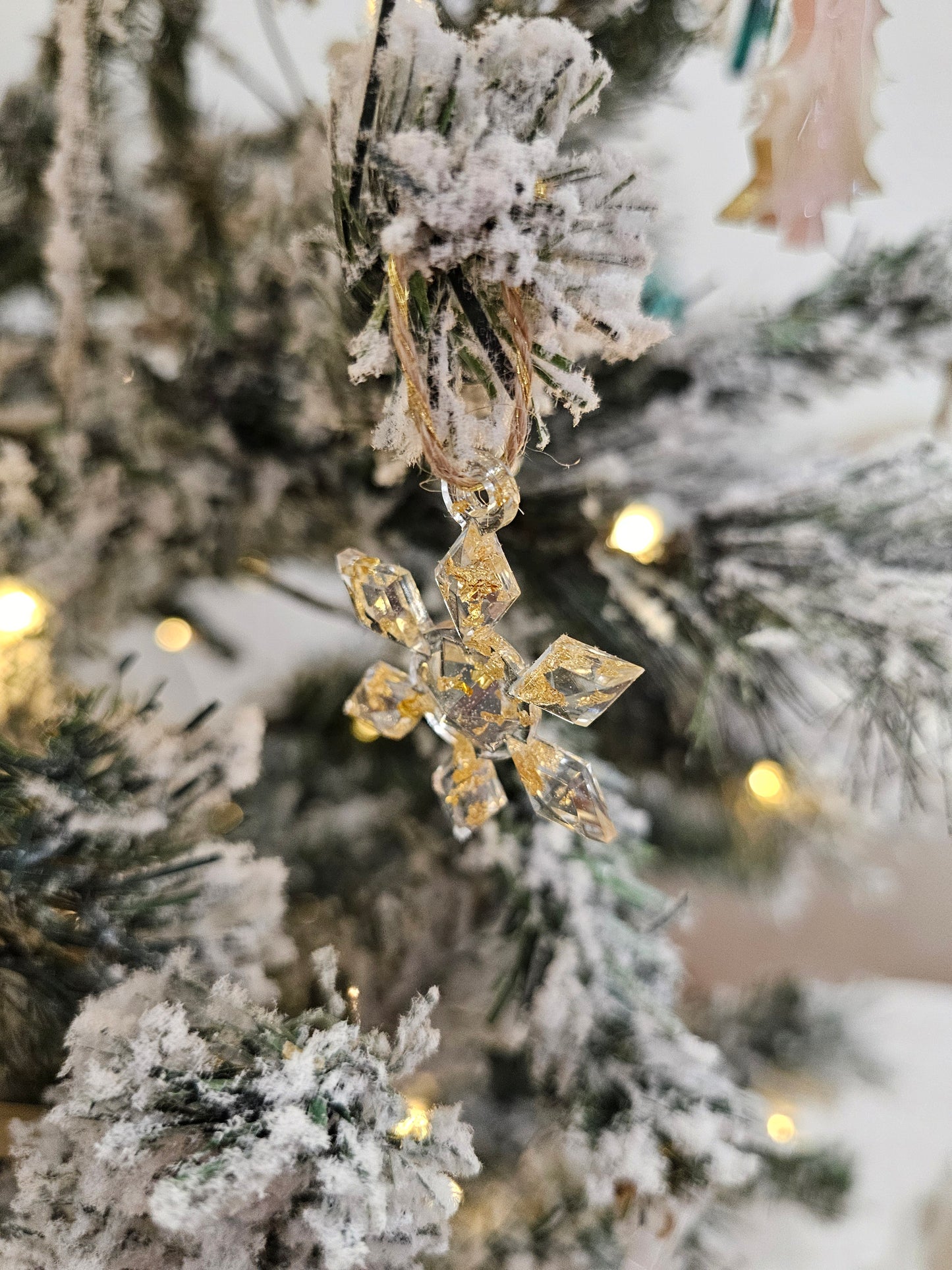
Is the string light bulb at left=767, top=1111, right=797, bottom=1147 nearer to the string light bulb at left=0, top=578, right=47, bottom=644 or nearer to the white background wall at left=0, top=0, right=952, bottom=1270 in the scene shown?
the white background wall at left=0, top=0, right=952, bottom=1270

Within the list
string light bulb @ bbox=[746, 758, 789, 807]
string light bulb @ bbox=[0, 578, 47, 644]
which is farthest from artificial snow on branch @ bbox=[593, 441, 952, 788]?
string light bulb @ bbox=[0, 578, 47, 644]

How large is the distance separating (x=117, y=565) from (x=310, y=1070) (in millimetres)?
282

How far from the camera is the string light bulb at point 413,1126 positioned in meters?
0.17

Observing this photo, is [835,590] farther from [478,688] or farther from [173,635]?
[173,635]

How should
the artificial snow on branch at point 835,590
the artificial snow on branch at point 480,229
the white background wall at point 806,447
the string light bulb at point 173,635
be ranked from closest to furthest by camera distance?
1. the artificial snow on branch at point 480,229
2. the artificial snow on branch at point 835,590
3. the white background wall at point 806,447
4. the string light bulb at point 173,635

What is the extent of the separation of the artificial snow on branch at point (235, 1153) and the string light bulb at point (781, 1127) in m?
0.28

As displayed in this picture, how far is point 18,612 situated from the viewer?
331mm

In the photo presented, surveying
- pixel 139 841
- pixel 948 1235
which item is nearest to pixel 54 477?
pixel 139 841

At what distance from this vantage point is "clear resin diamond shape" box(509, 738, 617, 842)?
21 cm

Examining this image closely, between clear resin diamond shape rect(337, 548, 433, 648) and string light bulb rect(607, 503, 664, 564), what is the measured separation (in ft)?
0.43

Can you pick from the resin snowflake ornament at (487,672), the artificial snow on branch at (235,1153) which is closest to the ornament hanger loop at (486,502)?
the resin snowflake ornament at (487,672)

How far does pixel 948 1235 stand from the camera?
38 cm

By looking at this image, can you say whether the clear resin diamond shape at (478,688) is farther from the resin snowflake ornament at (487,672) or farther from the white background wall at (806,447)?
the white background wall at (806,447)

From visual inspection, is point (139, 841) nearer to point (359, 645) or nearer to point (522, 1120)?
point (522, 1120)
